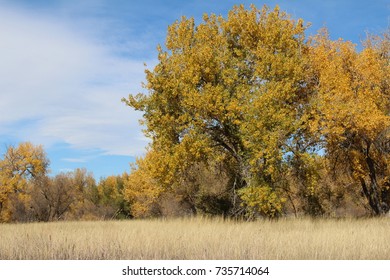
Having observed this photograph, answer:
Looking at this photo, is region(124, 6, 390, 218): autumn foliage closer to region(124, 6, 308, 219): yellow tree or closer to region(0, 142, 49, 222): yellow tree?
region(124, 6, 308, 219): yellow tree

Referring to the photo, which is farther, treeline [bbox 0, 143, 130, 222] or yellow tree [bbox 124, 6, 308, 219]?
treeline [bbox 0, 143, 130, 222]

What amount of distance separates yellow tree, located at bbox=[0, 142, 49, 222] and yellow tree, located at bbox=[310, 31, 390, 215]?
1811 inches

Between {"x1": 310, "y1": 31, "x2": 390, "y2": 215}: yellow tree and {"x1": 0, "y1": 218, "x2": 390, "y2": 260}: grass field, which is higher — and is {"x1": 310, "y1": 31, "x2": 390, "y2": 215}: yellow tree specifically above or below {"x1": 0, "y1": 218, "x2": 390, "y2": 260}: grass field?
above

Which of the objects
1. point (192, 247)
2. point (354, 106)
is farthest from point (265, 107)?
point (192, 247)

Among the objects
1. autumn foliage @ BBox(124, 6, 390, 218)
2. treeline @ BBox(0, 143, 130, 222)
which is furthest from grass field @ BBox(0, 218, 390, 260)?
treeline @ BBox(0, 143, 130, 222)

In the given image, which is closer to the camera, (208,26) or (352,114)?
(352,114)

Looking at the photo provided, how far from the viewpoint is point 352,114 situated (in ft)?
66.8

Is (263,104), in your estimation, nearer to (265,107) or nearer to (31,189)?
(265,107)

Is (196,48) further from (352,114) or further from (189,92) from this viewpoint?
(352,114)

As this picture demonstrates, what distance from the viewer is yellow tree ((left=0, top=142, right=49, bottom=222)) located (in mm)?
57875

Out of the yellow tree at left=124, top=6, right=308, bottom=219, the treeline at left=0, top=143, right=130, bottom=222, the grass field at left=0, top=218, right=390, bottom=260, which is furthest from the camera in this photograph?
the treeline at left=0, top=143, right=130, bottom=222

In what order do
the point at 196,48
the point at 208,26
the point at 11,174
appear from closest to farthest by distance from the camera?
the point at 196,48, the point at 208,26, the point at 11,174

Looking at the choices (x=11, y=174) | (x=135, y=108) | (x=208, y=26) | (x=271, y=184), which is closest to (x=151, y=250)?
(x=271, y=184)

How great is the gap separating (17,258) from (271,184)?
1379 centimetres
